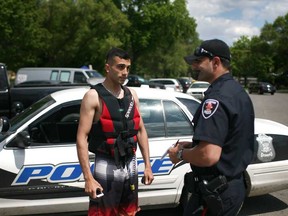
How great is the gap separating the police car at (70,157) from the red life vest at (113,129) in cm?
99

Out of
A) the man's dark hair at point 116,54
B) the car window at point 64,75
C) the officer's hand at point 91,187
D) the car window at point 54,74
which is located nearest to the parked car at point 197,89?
the car window at point 64,75

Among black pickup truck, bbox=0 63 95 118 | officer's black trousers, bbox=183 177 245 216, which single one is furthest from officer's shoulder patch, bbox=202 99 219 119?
black pickup truck, bbox=0 63 95 118

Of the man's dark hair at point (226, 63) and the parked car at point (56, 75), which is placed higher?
the man's dark hair at point (226, 63)

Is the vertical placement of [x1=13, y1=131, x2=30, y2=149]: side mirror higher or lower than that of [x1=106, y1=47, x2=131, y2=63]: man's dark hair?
lower

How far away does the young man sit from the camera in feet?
9.59

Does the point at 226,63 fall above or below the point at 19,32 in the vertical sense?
below

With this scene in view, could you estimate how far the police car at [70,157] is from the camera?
12.6 feet

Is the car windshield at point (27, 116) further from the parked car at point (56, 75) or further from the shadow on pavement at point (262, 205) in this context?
the parked car at point (56, 75)

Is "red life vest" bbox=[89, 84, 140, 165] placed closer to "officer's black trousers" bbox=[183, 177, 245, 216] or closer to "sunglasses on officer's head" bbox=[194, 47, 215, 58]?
"officer's black trousers" bbox=[183, 177, 245, 216]

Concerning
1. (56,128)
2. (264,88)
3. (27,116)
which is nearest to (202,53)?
(27,116)

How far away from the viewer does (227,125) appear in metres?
2.15

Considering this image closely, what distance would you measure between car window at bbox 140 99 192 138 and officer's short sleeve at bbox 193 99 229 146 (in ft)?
7.09

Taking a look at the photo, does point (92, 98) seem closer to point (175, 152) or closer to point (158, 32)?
point (175, 152)

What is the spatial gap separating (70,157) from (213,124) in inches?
85.5
